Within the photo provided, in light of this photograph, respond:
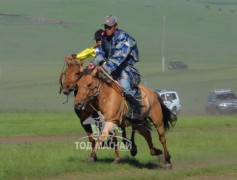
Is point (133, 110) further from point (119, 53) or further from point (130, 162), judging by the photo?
point (130, 162)

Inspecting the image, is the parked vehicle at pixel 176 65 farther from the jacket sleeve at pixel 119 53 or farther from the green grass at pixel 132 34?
the jacket sleeve at pixel 119 53

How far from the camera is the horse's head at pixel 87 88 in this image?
1359cm

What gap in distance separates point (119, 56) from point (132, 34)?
88639mm

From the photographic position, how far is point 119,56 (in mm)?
14109

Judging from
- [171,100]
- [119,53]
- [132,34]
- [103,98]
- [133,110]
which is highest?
[132,34]

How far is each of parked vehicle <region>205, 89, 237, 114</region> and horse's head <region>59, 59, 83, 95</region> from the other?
35921mm

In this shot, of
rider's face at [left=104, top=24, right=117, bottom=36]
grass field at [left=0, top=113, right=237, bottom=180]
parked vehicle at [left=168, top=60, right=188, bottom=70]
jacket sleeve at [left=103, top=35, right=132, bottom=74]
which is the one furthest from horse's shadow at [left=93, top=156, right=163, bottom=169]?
parked vehicle at [left=168, top=60, right=188, bottom=70]

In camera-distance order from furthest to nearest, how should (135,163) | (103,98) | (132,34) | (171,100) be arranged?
1. (132,34)
2. (171,100)
3. (135,163)
4. (103,98)

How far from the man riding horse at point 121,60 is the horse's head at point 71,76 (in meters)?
0.25

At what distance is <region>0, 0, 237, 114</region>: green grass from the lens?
251ft

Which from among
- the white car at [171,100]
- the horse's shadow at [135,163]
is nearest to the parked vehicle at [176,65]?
the white car at [171,100]

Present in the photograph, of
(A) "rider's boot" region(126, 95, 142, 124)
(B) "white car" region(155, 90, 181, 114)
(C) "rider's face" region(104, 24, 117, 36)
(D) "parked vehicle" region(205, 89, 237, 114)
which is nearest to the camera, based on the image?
(C) "rider's face" region(104, 24, 117, 36)

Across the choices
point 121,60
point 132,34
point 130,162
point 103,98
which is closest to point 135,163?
point 130,162

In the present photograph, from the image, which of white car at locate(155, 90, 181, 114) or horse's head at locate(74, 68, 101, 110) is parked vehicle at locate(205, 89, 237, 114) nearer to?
white car at locate(155, 90, 181, 114)
